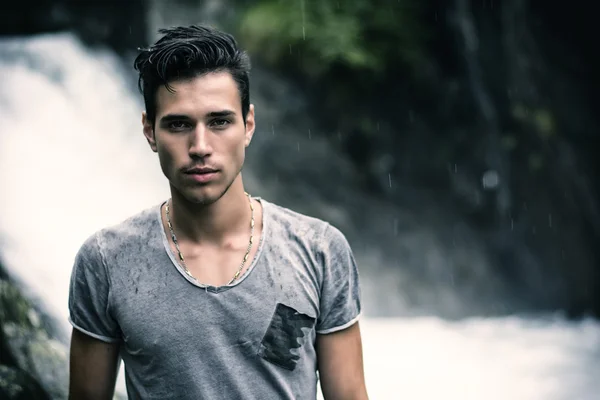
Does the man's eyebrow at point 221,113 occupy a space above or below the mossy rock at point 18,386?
above

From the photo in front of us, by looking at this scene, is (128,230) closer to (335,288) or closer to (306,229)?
(306,229)

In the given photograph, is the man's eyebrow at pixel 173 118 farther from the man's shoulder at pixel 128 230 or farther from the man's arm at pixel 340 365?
the man's arm at pixel 340 365

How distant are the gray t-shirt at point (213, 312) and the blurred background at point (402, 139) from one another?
5032 mm

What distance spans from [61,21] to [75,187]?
232 centimetres

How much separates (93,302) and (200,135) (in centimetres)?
58

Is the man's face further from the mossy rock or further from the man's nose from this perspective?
the mossy rock

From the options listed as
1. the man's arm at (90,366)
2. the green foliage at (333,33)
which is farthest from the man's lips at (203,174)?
the green foliage at (333,33)

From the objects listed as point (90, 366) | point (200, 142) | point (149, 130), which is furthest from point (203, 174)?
point (90, 366)

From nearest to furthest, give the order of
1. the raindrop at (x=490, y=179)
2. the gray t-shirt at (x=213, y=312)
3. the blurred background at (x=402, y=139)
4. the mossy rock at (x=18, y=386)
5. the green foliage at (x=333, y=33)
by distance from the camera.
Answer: the gray t-shirt at (x=213, y=312)
the mossy rock at (x=18, y=386)
the blurred background at (x=402, y=139)
the green foliage at (x=333, y=33)
the raindrop at (x=490, y=179)

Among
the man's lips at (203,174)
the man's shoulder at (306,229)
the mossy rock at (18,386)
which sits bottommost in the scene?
the mossy rock at (18,386)

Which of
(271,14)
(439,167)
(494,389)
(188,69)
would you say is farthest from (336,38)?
(188,69)

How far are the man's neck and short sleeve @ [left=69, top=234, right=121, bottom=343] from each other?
0.87 ft

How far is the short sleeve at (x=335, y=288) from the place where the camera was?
2.23 m

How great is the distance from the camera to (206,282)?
2193mm
